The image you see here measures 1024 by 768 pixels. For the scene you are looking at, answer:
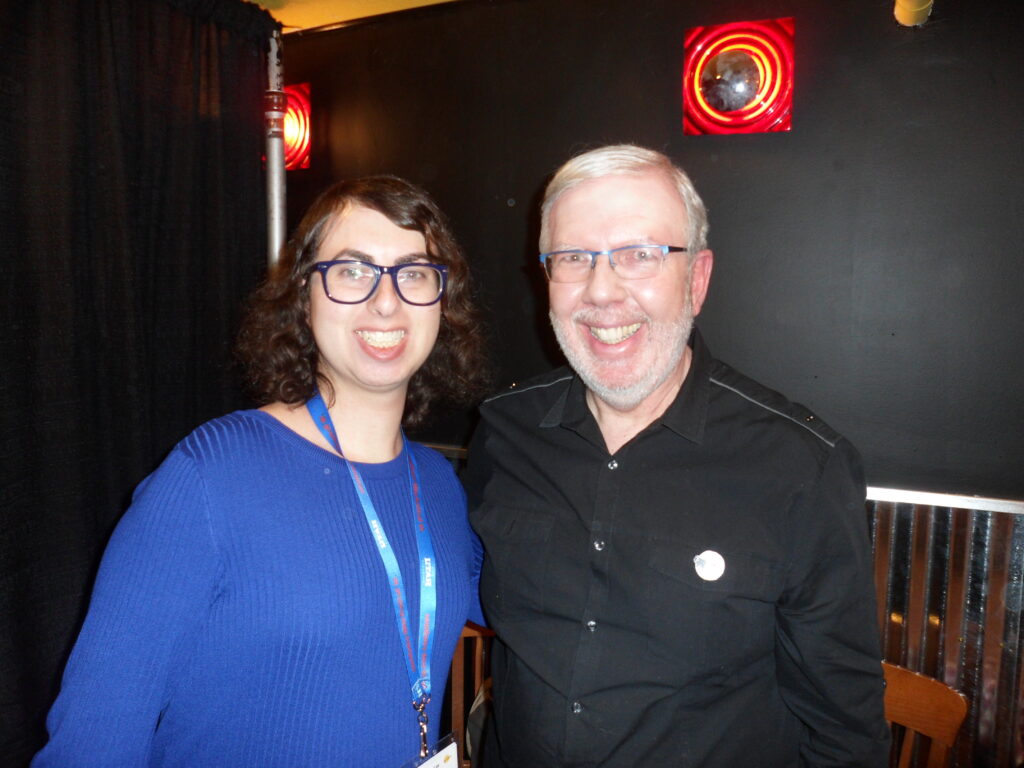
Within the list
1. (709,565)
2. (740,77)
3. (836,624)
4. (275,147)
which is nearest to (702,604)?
(709,565)

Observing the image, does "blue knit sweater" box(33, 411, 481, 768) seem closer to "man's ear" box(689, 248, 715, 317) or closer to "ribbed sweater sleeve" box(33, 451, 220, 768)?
"ribbed sweater sleeve" box(33, 451, 220, 768)

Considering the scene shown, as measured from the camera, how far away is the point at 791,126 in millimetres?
2461

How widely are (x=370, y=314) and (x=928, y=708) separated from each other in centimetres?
178

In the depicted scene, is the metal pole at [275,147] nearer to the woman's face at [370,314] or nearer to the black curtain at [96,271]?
the black curtain at [96,271]

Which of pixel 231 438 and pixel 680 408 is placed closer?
pixel 231 438

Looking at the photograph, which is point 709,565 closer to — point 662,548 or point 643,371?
point 662,548

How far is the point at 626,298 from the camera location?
1.50 metres

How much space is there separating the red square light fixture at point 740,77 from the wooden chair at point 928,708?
1.98 metres

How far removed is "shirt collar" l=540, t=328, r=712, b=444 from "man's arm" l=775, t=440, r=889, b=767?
0.97ft

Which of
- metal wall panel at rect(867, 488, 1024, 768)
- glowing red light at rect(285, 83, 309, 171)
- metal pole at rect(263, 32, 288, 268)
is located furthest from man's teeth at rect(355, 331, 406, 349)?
glowing red light at rect(285, 83, 309, 171)

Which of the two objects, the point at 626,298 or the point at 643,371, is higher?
the point at 626,298

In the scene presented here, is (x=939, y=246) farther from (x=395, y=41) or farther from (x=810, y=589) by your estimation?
(x=395, y=41)

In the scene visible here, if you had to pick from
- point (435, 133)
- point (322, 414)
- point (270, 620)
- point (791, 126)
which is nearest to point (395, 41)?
point (435, 133)

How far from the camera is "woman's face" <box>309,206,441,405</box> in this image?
4.58ft
